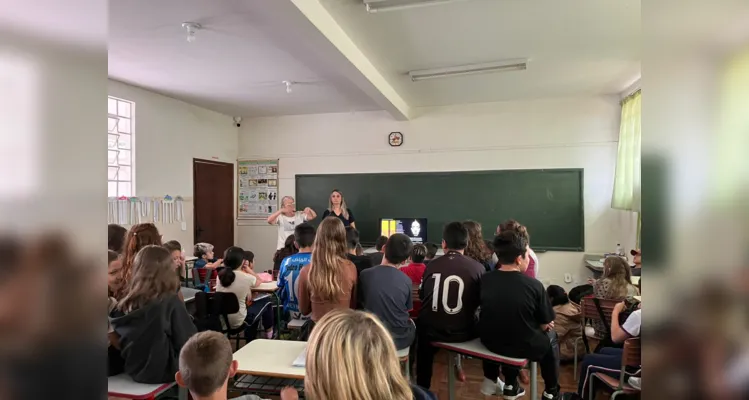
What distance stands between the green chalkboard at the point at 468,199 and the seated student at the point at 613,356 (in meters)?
3.06

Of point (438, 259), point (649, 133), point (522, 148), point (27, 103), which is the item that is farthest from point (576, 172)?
point (27, 103)

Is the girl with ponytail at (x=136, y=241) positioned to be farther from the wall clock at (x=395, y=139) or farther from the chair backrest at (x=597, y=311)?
the wall clock at (x=395, y=139)

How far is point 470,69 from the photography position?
13.4 feet

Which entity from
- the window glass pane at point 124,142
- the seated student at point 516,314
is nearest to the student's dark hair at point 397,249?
the seated student at point 516,314

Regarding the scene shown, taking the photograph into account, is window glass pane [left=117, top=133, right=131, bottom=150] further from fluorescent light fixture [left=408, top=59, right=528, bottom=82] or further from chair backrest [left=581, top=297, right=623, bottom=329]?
chair backrest [left=581, top=297, right=623, bottom=329]

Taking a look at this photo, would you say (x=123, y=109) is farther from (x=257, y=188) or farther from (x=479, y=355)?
(x=479, y=355)

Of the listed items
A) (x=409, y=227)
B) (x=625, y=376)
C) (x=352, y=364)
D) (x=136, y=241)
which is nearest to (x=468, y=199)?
(x=409, y=227)

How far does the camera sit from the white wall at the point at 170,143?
4898 millimetres

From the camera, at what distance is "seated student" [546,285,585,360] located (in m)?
3.26

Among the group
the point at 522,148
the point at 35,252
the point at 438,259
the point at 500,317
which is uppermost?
the point at 522,148

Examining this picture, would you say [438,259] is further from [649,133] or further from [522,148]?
[522,148]

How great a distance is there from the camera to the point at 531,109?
5.43m

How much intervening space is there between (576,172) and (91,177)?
5.68 m

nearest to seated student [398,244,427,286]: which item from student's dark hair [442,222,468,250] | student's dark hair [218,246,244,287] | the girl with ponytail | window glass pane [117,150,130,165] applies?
student's dark hair [442,222,468,250]
